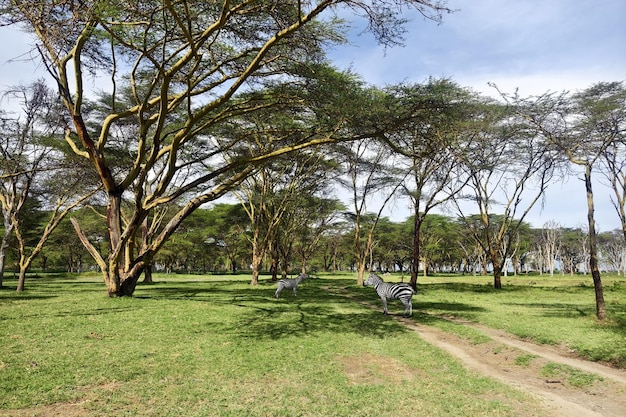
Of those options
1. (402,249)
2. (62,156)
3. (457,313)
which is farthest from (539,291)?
(402,249)

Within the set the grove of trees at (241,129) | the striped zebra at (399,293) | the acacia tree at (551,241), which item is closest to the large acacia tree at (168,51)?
the grove of trees at (241,129)

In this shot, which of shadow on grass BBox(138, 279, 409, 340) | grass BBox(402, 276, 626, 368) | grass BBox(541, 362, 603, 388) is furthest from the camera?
shadow on grass BBox(138, 279, 409, 340)

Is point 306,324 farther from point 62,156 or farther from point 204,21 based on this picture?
point 62,156

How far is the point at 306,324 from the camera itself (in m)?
11.9

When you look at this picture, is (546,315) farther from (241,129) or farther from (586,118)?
(241,129)

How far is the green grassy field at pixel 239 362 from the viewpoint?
5562 millimetres

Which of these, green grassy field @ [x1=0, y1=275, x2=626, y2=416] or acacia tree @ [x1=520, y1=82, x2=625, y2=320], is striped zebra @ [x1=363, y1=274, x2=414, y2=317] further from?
acacia tree @ [x1=520, y1=82, x2=625, y2=320]

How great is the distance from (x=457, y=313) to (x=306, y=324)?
23.2ft

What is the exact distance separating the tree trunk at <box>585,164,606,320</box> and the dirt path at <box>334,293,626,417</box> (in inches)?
164

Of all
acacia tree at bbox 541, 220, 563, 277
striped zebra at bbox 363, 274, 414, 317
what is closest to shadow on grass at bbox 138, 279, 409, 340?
striped zebra at bbox 363, 274, 414, 317

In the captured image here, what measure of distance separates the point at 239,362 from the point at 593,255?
511 inches

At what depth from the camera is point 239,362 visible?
756 centimetres

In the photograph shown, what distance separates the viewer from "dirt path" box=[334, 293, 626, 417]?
622 cm

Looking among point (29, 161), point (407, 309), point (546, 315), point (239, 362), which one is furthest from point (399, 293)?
point (29, 161)
